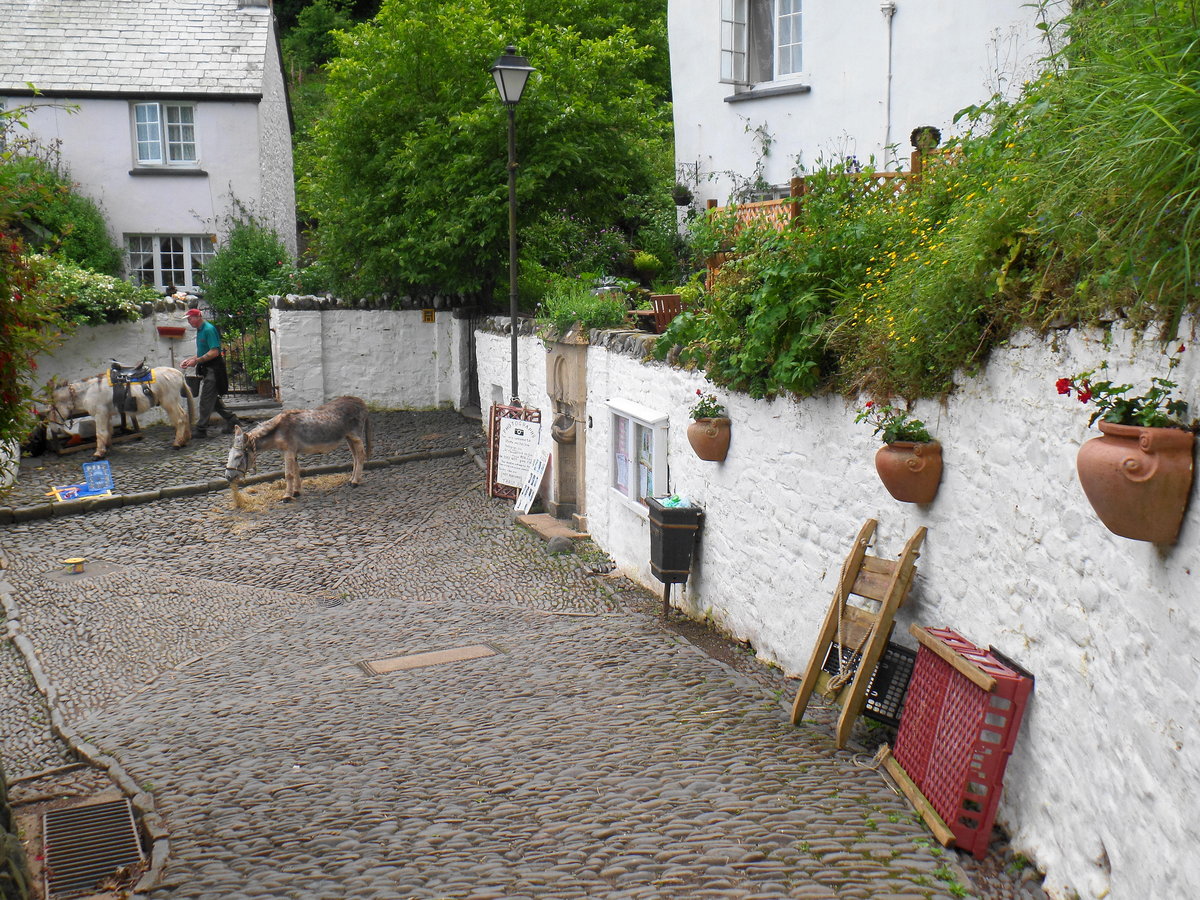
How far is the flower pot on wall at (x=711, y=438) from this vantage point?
26.4 feet

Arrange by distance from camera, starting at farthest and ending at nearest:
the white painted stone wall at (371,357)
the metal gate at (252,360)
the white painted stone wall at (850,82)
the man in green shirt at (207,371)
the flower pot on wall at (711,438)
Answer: the metal gate at (252,360)
the white painted stone wall at (371,357)
the man in green shirt at (207,371)
the white painted stone wall at (850,82)
the flower pot on wall at (711,438)

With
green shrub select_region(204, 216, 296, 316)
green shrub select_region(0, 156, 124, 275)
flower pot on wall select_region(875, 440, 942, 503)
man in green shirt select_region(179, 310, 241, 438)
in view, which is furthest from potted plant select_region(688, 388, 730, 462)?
green shrub select_region(0, 156, 124, 275)

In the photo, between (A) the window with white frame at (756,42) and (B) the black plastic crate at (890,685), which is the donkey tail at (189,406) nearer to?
(A) the window with white frame at (756,42)

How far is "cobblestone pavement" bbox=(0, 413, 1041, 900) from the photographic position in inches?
184

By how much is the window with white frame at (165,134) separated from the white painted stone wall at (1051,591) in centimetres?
1933

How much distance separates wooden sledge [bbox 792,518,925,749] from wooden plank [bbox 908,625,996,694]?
8.3 inches

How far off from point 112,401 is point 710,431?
10.5 m

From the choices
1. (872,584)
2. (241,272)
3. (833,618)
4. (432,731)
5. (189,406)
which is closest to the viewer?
(872,584)

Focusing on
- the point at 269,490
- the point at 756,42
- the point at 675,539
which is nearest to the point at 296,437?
the point at 269,490

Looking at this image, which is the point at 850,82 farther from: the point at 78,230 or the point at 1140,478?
→ the point at 78,230

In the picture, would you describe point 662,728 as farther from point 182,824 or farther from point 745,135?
point 745,135

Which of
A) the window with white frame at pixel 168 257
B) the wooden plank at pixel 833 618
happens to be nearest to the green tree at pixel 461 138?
the window with white frame at pixel 168 257

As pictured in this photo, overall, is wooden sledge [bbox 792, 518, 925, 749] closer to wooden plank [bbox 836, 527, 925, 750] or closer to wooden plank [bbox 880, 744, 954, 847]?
wooden plank [bbox 836, 527, 925, 750]

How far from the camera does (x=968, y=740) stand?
458 centimetres
